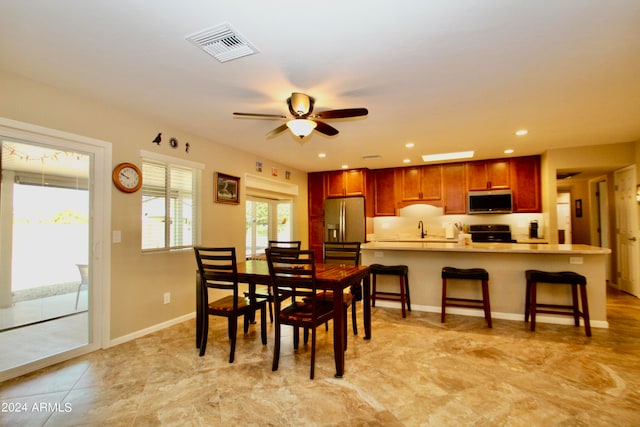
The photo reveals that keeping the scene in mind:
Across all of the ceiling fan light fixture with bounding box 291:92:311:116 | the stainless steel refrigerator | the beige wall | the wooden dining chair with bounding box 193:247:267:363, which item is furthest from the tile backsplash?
the ceiling fan light fixture with bounding box 291:92:311:116

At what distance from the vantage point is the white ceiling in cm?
173

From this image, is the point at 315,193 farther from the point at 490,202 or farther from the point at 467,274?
the point at 467,274

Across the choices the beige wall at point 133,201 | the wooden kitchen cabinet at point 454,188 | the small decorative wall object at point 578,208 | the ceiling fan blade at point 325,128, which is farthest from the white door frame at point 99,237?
the small decorative wall object at point 578,208

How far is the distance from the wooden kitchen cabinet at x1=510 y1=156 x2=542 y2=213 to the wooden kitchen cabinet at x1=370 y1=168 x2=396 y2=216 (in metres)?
2.12

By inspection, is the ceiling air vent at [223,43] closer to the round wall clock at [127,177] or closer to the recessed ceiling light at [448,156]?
the round wall clock at [127,177]

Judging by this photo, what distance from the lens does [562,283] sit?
3336 mm

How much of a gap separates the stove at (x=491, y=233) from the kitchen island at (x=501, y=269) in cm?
164

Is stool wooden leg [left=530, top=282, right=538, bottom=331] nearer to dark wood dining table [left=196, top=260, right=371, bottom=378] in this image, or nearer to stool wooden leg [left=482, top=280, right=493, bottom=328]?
stool wooden leg [left=482, top=280, right=493, bottom=328]

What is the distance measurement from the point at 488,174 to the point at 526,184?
617 millimetres

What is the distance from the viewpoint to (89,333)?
2928mm

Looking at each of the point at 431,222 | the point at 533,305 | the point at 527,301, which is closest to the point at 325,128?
the point at 533,305

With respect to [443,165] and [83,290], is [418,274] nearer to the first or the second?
[443,165]

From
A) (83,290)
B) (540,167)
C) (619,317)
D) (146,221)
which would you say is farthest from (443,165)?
(83,290)

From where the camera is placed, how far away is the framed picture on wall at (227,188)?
4.35m
